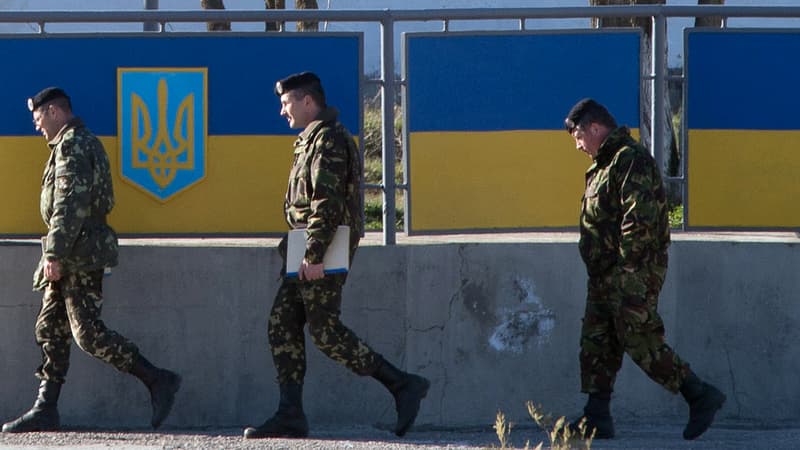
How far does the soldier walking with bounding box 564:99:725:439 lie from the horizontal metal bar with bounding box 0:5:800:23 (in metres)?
0.95

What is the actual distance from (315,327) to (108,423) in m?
1.56

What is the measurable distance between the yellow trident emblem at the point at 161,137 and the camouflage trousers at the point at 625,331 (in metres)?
2.34

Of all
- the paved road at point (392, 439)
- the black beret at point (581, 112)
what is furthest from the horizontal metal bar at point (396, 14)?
the paved road at point (392, 439)

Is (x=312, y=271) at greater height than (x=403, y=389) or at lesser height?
greater

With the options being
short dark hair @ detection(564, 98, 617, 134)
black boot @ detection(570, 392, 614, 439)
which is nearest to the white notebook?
short dark hair @ detection(564, 98, 617, 134)

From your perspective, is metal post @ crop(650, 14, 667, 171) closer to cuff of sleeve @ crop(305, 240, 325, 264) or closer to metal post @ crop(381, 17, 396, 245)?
metal post @ crop(381, 17, 396, 245)

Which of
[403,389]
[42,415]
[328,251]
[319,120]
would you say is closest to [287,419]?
[403,389]

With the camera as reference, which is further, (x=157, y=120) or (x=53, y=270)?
(x=157, y=120)

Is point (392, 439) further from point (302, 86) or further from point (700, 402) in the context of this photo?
point (302, 86)

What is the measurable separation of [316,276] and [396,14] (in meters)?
1.65

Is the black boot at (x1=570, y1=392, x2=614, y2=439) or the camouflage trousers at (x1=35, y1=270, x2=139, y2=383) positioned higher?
the camouflage trousers at (x1=35, y1=270, x2=139, y2=383)

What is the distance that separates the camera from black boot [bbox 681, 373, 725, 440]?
20.7 feet

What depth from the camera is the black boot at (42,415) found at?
263 inches

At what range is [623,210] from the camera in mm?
6207
